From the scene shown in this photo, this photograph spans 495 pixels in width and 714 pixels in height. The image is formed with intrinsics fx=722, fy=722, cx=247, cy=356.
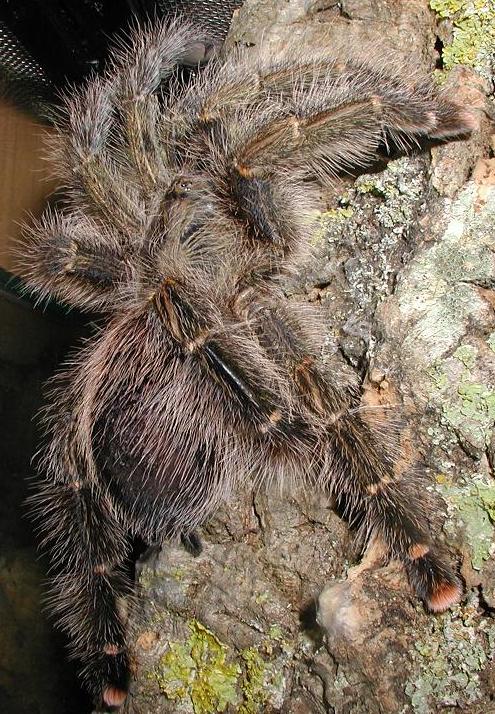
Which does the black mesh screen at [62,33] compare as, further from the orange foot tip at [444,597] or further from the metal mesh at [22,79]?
the orange foot tip at [444,597]

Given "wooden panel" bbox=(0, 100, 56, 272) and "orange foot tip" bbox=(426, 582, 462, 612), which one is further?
"wooden panel" bbox=(0, 100, 56, 272)

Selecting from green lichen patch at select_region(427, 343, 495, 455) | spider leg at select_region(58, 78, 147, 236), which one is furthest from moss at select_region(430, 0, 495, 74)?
spider leg at select_region(58, 78, 147, 236)

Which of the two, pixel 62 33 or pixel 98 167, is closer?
pixel 98 167

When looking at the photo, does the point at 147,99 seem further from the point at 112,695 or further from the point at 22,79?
the point at 112,695

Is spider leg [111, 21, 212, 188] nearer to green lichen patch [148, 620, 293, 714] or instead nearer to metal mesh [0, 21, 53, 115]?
metal mesh [0, 21, 53, 115]

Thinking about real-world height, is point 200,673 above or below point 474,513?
below

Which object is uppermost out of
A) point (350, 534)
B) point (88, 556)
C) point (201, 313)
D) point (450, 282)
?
point (201, 313)

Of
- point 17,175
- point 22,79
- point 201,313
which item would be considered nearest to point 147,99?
point 201,313
